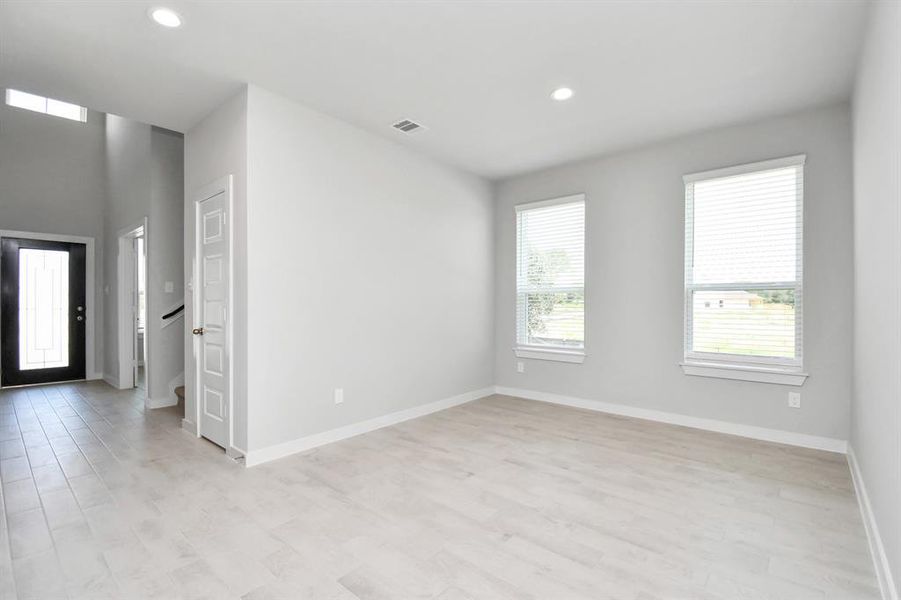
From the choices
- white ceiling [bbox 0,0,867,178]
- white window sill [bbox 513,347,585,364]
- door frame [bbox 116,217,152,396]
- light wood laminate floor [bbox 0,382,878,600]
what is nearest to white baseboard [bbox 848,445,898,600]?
light wood laminate floor [bbox 0,382,878,600]

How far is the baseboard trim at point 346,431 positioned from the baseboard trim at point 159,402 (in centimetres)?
250

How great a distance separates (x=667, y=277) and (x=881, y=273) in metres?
2.34

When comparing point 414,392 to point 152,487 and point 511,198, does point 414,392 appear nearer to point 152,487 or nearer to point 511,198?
point 152,487

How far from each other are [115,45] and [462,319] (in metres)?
3.87

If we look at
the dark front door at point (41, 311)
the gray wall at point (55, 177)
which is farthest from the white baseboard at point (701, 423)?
the gray wall at point (55, 177)

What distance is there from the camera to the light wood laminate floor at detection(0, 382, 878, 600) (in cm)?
188

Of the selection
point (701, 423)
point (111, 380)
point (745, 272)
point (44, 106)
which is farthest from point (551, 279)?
point (44, 106)

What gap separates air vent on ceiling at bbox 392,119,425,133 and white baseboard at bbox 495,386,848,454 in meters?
3.31

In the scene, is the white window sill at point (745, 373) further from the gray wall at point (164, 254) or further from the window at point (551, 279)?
the gray wall at point (164, 254)

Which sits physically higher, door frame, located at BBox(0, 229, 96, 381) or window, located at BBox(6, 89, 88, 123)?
window, located at BBox(6, 89, 88, 123)

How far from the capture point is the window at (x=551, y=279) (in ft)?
16.6

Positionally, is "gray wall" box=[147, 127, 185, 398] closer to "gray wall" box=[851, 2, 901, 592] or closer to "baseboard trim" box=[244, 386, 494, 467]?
"baseboard trim" box=[244, 386, 494, 467]

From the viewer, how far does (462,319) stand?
533cm

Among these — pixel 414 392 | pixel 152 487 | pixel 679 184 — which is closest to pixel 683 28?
pixel 679 184
